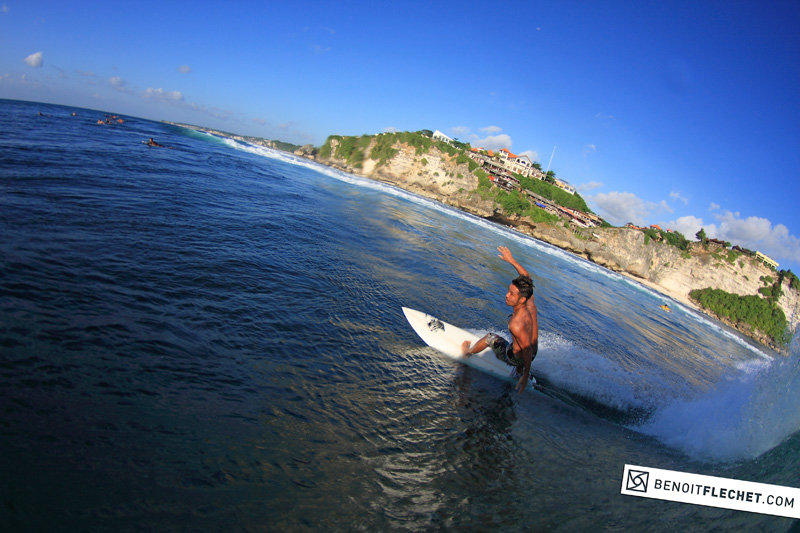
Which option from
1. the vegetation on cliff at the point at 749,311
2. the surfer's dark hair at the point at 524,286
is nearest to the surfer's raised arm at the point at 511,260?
the surfer's dark hair at the point at 524,286

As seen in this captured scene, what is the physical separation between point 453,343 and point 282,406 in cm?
455

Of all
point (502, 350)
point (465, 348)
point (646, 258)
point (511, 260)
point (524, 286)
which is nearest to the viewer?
point (524, 286)

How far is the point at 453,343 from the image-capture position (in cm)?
807

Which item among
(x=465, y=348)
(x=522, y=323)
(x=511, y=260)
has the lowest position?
(x=465, y=348)

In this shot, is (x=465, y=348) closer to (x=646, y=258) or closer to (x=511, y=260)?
(x=511, y=260)

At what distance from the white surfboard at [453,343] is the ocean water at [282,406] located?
0.99 ft

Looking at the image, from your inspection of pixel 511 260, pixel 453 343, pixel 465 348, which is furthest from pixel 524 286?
pixel 453 343

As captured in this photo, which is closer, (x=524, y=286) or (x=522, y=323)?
(x=524, y=286)

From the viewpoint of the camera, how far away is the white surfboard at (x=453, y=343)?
776 cm

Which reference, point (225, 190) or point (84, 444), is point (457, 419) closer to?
point (84, 444)

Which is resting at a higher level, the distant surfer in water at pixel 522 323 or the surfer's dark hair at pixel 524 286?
the surfer's dark hair at pixel 524 286

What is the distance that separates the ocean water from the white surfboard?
0.30 m

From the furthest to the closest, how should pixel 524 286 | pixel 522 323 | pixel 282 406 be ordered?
pixel 522 323
pixel 524 286
pixel 282 406

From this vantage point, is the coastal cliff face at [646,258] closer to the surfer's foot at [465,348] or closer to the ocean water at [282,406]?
the ocean water at [282,406]
